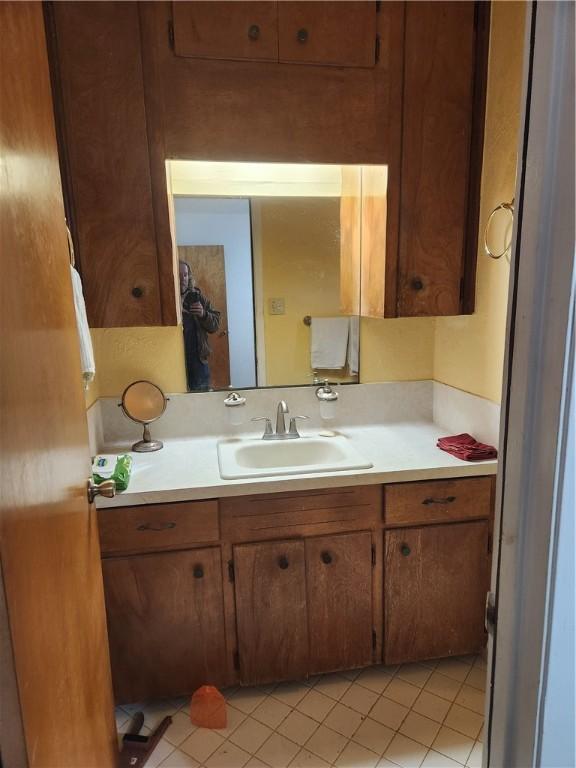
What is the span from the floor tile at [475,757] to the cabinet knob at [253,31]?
232cm

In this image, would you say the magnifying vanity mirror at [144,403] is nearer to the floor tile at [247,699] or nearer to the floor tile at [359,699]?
the floor tile at [247,699]

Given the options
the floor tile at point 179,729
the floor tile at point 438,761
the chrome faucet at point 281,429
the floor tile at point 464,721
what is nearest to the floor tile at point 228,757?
the floor tile at point 179,729

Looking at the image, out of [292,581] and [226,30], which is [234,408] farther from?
[226,30]

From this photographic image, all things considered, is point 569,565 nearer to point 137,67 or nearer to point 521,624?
point 521,624

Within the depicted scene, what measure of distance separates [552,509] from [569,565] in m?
0.06

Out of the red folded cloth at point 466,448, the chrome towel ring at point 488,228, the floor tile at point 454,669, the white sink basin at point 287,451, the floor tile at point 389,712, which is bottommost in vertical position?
the floor tile at point 389,712

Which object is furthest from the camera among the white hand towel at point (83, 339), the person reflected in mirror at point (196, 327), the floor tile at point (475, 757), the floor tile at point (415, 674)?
the person reflected in mirror at point (196, 327)

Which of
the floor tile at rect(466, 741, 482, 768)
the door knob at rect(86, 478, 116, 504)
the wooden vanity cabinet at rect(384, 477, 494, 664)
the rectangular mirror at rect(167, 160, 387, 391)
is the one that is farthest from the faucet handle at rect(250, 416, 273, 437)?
the floor tile at rect(466, 741, 482, 768)

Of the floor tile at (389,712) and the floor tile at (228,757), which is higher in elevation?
the floor tile at (389,712)

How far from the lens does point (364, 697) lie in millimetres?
1688

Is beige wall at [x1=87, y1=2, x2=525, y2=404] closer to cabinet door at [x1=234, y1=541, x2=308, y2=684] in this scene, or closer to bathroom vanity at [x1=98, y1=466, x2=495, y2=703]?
bathroom vanity at [x1=98, y1=466, x2=495, y2=703]

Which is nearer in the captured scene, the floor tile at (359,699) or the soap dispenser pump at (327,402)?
the floor tile at (359,699)

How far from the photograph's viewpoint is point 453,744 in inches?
59.3

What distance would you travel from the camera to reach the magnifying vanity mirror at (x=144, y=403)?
1.87 meters
